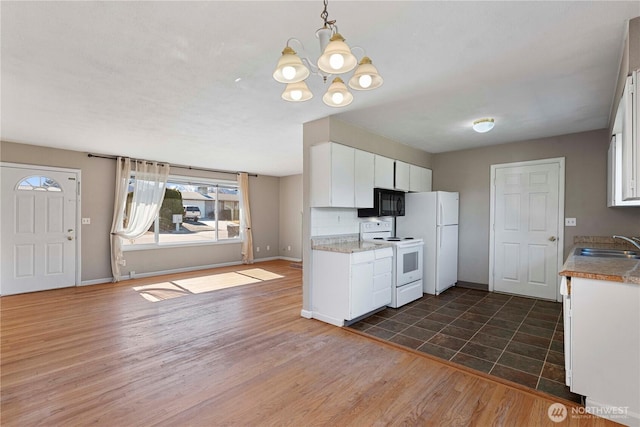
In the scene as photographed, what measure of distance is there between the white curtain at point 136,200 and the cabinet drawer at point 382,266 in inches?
189

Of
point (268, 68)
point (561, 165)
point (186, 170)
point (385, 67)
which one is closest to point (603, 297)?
point (385, 67)

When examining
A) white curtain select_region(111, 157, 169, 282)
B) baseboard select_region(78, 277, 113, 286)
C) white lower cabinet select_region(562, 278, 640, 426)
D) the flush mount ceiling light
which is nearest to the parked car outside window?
white curtain select_region(111, 157, 169, 282)

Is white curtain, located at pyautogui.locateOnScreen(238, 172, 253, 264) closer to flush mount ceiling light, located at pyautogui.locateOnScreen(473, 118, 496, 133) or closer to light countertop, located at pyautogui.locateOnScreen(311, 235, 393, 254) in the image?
light countertop, located at pyautogui.locateOnScreen(311, 235, 393, 254)

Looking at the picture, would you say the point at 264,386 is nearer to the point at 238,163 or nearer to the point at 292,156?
the point at 292,156

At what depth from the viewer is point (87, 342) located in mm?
3008

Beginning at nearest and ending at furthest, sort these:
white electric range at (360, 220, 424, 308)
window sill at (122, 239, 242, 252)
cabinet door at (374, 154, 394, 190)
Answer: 1. white electric range at (360, 220, 424, 308)
2. cabinet door at (374, 154, 394, 190)
3. window sill at (122, 239, 242, 252)

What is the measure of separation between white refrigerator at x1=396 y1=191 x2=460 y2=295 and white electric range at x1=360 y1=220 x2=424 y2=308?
0.82ft

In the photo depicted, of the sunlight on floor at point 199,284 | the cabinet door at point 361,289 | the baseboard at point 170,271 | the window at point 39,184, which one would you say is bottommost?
the sunlight on floor at point 199,284

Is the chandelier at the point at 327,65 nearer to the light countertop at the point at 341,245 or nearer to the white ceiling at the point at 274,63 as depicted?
the white ceiling at the point at 274,63

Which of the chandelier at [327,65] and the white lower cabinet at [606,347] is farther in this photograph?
the white lower cabinet at [606,347]

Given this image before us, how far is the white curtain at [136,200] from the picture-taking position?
5.66 m

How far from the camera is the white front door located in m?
4.70

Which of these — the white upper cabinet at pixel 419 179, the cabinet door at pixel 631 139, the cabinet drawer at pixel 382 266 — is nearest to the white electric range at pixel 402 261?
the cabinet drawer at pixel 382 266

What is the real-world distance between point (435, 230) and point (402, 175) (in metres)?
1.00
